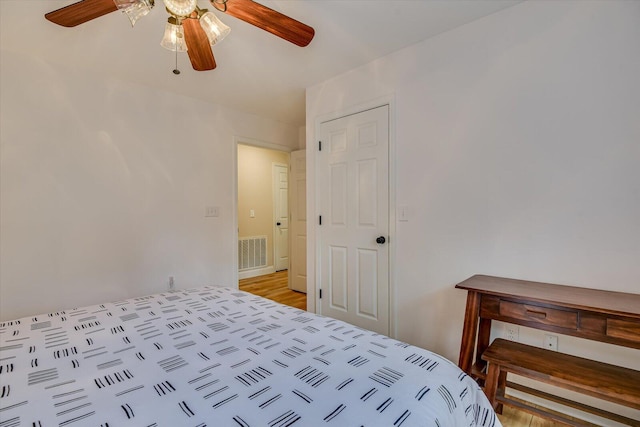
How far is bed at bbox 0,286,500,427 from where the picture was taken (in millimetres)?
745

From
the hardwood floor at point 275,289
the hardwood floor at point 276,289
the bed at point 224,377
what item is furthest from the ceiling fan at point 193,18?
the hardwood floor at point 275,289

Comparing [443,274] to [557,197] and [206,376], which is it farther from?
[206,376]

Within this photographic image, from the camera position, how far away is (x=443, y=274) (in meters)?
2.04

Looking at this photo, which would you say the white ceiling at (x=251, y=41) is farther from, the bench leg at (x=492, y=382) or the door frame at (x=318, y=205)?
the bench leg at (x=492, y=382)

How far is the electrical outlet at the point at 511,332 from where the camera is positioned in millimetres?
1747

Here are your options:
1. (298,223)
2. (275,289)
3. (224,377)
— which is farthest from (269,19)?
(275,289)

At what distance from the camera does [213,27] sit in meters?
1.46

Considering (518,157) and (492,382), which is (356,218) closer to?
(518,157)

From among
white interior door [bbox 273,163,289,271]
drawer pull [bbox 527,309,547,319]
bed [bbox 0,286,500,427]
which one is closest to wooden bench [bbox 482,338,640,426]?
drawer pull [bbox 527,309,547,319]

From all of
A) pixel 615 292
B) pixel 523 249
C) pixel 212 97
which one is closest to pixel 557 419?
pixel 615 292

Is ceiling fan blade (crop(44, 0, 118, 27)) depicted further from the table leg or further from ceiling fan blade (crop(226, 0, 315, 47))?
the table leg

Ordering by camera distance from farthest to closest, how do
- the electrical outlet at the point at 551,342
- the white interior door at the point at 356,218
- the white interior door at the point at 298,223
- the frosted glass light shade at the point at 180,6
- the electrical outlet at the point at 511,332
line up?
the white interior door at the point at 298,223 → the white interior door at the point at 356,218 → the electrical outlet at the point at 511,332 → the electrical outlet at the point at 551,342 → the frosted glass light shade at the point at 180,6

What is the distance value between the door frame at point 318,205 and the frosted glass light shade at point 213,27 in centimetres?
130

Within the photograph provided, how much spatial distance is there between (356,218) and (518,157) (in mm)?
1218
